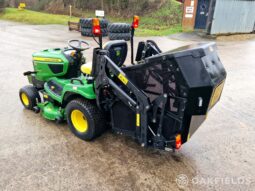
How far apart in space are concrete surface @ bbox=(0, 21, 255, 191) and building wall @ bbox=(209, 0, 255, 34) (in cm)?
976

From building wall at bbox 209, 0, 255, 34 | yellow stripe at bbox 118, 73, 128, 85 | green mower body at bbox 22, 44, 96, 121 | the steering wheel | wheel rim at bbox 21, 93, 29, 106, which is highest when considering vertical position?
building wall at bbox 209, 0, 255, 34

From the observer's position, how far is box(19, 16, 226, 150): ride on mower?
223 cm

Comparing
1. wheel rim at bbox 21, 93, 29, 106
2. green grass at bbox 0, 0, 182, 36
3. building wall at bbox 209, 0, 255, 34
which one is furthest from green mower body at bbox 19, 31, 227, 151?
green grass at bbox 0, 0, 182, 36

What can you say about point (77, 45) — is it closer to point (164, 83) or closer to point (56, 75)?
point (56, 75)

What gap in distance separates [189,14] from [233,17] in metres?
2.66

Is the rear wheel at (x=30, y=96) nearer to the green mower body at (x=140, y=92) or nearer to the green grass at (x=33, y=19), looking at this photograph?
the green mower body at (x=140, y=92)

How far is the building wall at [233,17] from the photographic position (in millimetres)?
12570

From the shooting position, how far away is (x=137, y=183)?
8.36 feet

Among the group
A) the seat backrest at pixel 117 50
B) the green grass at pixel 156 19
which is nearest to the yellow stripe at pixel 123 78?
the seat backrest at pixel 117 50

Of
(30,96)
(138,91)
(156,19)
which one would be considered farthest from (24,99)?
(156,19)

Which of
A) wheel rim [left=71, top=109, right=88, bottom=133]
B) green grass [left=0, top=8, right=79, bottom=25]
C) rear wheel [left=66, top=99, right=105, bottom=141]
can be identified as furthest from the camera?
green grass [left=0, top=8, right=79, bottom=25]

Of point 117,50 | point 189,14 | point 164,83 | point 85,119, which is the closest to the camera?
point 164,83

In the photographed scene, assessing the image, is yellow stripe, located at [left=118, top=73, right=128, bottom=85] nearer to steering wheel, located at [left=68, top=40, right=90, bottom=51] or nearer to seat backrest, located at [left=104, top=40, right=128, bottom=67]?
seat backrest, located at [left=104, top=40, right=128, bottom=67]

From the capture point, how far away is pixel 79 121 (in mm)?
3318
